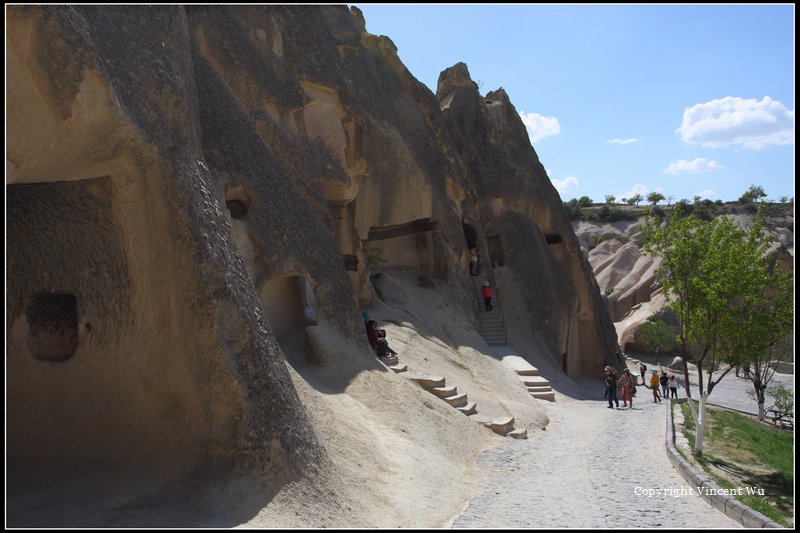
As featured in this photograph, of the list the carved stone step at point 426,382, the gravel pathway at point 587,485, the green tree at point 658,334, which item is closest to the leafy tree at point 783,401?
Answer: the gravel pathway at point 587,485

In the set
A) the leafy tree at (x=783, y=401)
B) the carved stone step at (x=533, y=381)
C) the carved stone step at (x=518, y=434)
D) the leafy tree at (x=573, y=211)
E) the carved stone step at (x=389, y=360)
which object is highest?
the leafy tree at (x=573, y=211)

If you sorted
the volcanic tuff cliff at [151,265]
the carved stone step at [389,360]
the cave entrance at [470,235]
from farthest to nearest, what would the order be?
the cave entrance at [470,235] → the carved stone step at [389,360] → the volcanic tuff cliff at [151,265]

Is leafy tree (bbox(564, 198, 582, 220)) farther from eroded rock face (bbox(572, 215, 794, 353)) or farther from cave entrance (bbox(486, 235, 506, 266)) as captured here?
cave entrance (bbox(486, 235, 506, 266))

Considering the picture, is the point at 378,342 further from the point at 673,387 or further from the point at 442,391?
the point at 673,387

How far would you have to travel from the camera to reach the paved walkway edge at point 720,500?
809 cm

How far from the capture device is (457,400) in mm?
14180

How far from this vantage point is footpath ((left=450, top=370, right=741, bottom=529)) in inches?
325

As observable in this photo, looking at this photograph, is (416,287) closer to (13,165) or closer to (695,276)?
(695,276)

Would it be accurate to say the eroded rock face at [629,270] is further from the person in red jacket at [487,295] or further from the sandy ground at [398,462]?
the sandy ground at [398,462]

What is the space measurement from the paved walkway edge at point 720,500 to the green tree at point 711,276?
3.13 m

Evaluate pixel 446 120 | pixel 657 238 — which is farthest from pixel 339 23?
pixel 657 238

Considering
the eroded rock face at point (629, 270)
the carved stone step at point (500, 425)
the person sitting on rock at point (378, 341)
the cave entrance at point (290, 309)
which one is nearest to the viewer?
the cave entrance at point (290, 309)

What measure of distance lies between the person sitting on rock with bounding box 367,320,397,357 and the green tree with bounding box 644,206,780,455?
19.9ft

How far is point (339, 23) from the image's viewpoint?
22.7 metres
